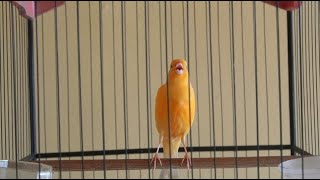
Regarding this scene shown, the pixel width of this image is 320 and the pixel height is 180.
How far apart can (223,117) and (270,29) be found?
16.2 inches

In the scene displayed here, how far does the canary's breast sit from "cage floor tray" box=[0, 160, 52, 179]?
331mm

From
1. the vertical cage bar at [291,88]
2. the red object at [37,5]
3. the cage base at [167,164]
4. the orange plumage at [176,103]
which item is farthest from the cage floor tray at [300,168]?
the red object at [37,5]

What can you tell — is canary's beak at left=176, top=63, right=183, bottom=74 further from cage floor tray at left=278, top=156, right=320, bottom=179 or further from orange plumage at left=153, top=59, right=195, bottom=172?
cage floor tray at left=278, top=156, right=320, bottom=179

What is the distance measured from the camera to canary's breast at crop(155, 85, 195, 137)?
128 cm

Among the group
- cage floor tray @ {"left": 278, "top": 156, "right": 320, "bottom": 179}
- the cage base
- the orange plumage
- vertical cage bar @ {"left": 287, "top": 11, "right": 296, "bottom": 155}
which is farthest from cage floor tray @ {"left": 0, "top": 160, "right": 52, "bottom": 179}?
vertical cage bar @ {"left": 287, "top": 11, "right": 296, "bottom": 155}

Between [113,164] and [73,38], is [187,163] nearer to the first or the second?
[113,164]

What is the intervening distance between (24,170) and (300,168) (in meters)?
0.61

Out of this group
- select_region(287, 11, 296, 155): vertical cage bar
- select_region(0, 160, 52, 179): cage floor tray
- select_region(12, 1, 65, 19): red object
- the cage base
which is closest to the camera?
select_region(12, 1, 65, 19): red object

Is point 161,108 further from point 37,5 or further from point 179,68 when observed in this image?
point 37,5

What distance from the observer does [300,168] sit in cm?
116

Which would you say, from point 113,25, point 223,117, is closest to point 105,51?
point 113,25

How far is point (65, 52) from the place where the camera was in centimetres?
211

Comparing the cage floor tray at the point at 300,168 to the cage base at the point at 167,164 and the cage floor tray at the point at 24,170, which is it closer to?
the cage base at the point at 167,164

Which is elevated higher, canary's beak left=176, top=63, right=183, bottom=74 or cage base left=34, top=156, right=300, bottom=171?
canary's beak left=176, top=63, right=183, bottom=74
